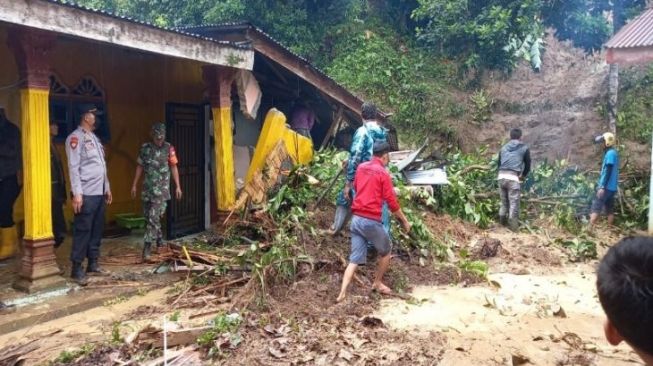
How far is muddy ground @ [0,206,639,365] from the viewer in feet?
13.3

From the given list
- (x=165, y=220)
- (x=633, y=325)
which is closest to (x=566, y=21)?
(x=165, y=220)

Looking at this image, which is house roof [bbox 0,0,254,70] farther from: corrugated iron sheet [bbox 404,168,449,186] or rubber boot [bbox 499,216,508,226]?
rubber boot [bbox 499,216,508,226]

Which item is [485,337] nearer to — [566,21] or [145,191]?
[145,191]

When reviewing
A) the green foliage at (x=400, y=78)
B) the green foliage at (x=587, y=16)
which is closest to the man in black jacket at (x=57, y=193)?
the green foliage at (x=400, y=78)

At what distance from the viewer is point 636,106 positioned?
43.9 ft

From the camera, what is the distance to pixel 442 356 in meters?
4.07

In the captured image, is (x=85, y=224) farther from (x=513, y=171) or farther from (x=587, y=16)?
(x=587, y=16)

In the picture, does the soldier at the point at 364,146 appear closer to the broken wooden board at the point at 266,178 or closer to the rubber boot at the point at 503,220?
the broken wooden board at the point at 266,178

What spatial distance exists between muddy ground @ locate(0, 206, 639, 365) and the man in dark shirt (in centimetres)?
223

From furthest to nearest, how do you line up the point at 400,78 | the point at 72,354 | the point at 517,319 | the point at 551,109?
the point at 400,78
the point at 551,109
the point at 517,319
the point at 72,354

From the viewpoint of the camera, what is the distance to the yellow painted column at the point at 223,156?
7609mm

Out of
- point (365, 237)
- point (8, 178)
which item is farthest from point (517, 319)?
point (8, 178)

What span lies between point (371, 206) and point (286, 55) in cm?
410

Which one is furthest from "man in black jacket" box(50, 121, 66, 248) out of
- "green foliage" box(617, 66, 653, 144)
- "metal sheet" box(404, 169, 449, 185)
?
"green foliage" box(617, 66, 653, 144)
